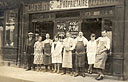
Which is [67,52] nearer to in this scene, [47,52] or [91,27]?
[47,52]

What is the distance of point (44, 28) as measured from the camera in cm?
1116

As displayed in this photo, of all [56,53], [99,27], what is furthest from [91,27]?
[56,53]

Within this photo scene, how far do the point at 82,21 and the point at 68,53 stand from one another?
136cm

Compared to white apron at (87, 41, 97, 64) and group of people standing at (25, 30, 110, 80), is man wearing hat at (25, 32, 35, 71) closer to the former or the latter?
group of people standing at (25, 30, 110, 80)

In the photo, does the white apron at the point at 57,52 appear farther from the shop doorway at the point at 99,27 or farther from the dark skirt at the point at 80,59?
the shop doorway at the point at 99,27

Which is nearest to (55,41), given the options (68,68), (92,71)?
(68,68)

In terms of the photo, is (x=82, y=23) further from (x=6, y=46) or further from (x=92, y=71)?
(x=6, y=46)

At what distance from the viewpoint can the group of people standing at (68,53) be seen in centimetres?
884

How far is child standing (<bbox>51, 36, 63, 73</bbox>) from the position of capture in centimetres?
996

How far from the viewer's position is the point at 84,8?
9.78m

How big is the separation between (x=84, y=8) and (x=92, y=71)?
2.39 metres

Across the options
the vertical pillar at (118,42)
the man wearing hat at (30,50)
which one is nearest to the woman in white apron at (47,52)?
the man wearing hat at (30,50)

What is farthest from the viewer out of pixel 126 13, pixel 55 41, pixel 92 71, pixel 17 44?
pixel 17 44

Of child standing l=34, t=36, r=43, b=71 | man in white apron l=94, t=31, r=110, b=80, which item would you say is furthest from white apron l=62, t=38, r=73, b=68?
child standing l=34, t=36, r=43, b=71
